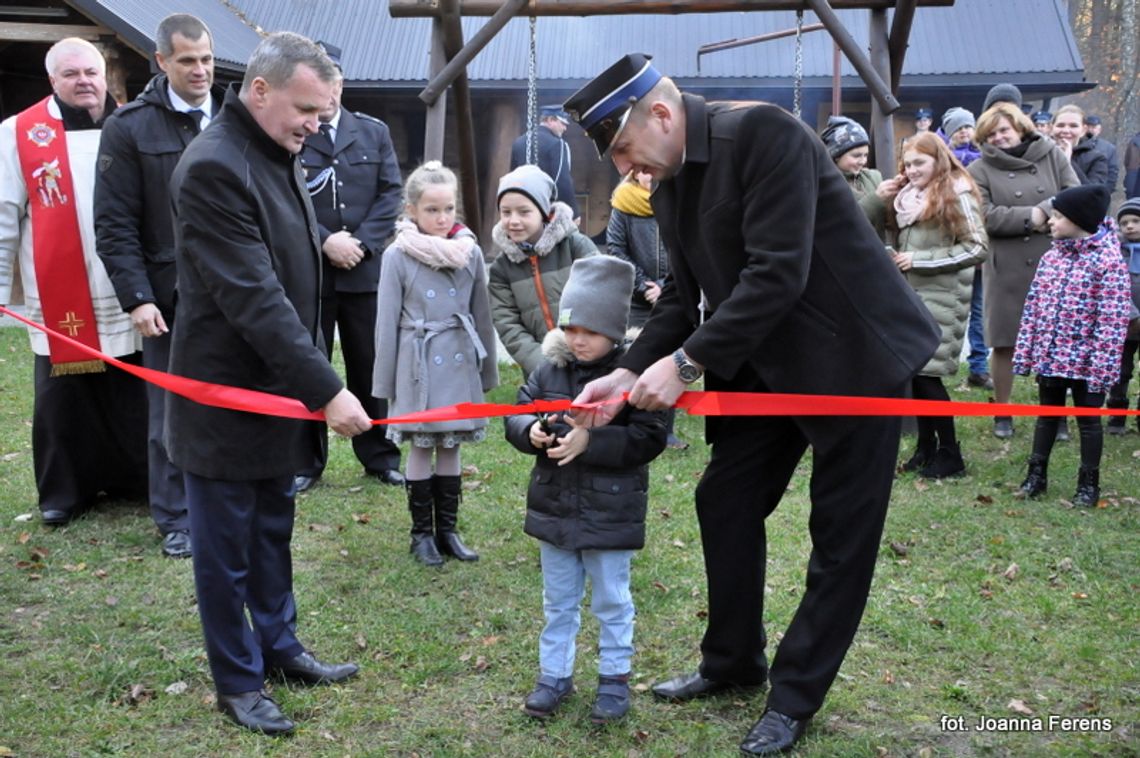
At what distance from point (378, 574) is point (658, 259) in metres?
3.20

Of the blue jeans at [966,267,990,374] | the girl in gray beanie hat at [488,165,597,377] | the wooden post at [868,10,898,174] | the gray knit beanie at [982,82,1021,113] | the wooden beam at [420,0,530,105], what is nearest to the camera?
the girl in gray beanie hat at [488,165,597,377]

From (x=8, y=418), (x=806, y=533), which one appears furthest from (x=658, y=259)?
(x=8, y=418)

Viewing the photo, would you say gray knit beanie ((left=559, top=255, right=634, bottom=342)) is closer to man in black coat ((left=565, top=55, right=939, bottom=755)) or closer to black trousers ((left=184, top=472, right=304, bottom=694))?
man in black coat ((left=565, top=55, right=939, bottom=755))

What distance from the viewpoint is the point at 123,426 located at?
21.4 ft

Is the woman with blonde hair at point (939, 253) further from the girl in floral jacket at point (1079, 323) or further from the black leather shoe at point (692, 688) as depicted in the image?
the black leather shoe at point (692, 688)

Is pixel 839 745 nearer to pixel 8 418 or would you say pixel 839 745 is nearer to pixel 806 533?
pixel 806 533

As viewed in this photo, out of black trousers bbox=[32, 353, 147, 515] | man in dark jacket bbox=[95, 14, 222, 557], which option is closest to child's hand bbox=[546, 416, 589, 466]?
man in dark jacket bbox=[95, 14, 222, 557]

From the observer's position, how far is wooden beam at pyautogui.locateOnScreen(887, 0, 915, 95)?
25.3ft

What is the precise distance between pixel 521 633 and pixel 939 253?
4.12 meters

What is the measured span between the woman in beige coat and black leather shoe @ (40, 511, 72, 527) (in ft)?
20.4

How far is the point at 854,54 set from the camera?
294 inches

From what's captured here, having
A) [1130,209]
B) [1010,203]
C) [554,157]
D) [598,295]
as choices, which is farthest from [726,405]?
[554,157]

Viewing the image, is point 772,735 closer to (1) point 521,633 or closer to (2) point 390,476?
(1) point 521,633

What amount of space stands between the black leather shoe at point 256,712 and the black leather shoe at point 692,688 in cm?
134
